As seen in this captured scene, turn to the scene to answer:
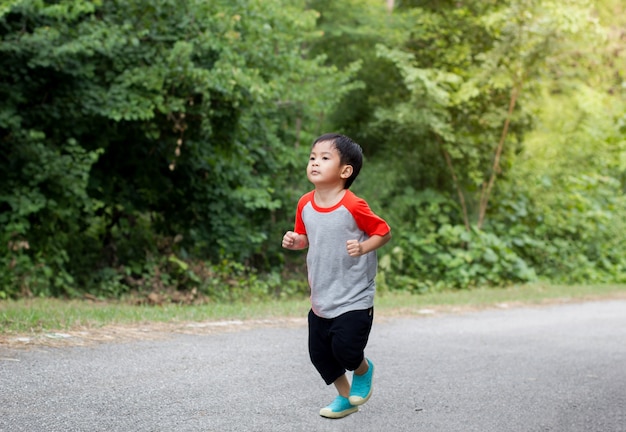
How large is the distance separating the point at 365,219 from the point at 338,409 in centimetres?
114

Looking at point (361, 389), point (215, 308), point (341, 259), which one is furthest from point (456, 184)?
point (341, 259)

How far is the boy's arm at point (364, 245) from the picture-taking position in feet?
13.5

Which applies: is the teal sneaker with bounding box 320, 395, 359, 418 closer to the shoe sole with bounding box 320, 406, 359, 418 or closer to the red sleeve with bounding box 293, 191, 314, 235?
the shoe sole with bounding box 320, 406, 359, 418

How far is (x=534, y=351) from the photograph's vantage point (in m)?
7.51

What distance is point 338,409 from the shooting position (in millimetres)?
4484

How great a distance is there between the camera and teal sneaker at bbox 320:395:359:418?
14.6 feet

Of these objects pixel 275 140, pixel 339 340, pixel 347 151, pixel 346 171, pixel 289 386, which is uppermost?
pixel 275 140

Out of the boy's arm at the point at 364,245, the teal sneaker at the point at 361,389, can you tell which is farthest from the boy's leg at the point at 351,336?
the boy's arm at the point at 364,245

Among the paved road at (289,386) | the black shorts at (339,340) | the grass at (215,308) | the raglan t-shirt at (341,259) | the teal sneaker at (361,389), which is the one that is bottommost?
the grass at (215,308)

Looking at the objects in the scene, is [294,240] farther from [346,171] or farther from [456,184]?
[456,184]

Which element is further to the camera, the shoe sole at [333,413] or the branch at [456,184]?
the branch at [456,184]

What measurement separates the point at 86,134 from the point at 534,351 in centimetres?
787

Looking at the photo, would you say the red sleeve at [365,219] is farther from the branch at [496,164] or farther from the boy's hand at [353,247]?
the branch at [496,164]

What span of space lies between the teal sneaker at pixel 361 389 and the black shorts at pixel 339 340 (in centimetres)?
12
